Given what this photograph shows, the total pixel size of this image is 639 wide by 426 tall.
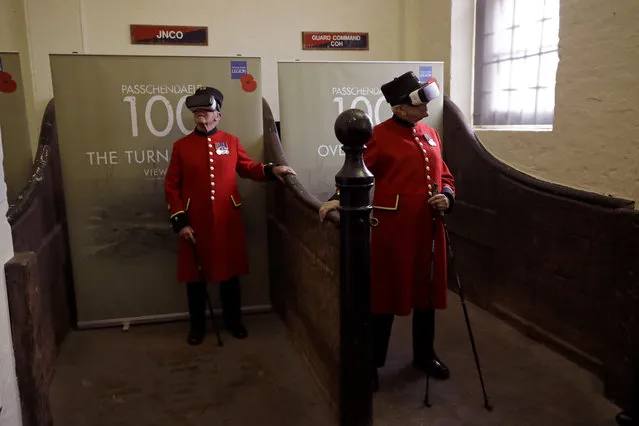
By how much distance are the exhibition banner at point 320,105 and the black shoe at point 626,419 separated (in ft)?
6.55

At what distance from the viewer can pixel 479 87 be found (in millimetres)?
4215

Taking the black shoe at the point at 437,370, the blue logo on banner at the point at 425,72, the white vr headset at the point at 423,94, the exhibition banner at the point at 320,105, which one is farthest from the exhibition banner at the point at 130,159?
the black shoe at the point at 437,370

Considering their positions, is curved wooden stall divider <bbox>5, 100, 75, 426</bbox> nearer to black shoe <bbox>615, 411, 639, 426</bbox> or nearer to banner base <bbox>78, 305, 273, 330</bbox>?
banner base <bbox>78, 305, 273, 330</bbox>

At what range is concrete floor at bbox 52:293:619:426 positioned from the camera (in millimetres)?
2352

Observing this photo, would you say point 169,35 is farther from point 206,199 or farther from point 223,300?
point 223,300

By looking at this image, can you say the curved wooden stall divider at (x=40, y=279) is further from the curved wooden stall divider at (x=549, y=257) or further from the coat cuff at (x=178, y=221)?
the curved wooden stall divider at (x=549, y=257)

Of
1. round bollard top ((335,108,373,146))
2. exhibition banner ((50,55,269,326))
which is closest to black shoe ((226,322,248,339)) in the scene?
exhibition banner ((50,55,269,326))

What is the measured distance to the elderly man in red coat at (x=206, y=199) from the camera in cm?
310

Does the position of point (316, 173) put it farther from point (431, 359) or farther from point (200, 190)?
point (431, 359)

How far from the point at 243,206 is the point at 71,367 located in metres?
1.33

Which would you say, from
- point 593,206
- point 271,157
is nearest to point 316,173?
point 271,157

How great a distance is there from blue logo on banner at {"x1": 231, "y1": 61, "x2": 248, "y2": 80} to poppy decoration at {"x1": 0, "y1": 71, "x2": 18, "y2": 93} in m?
1.28

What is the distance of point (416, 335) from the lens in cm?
271

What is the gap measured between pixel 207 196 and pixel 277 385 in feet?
3.70
